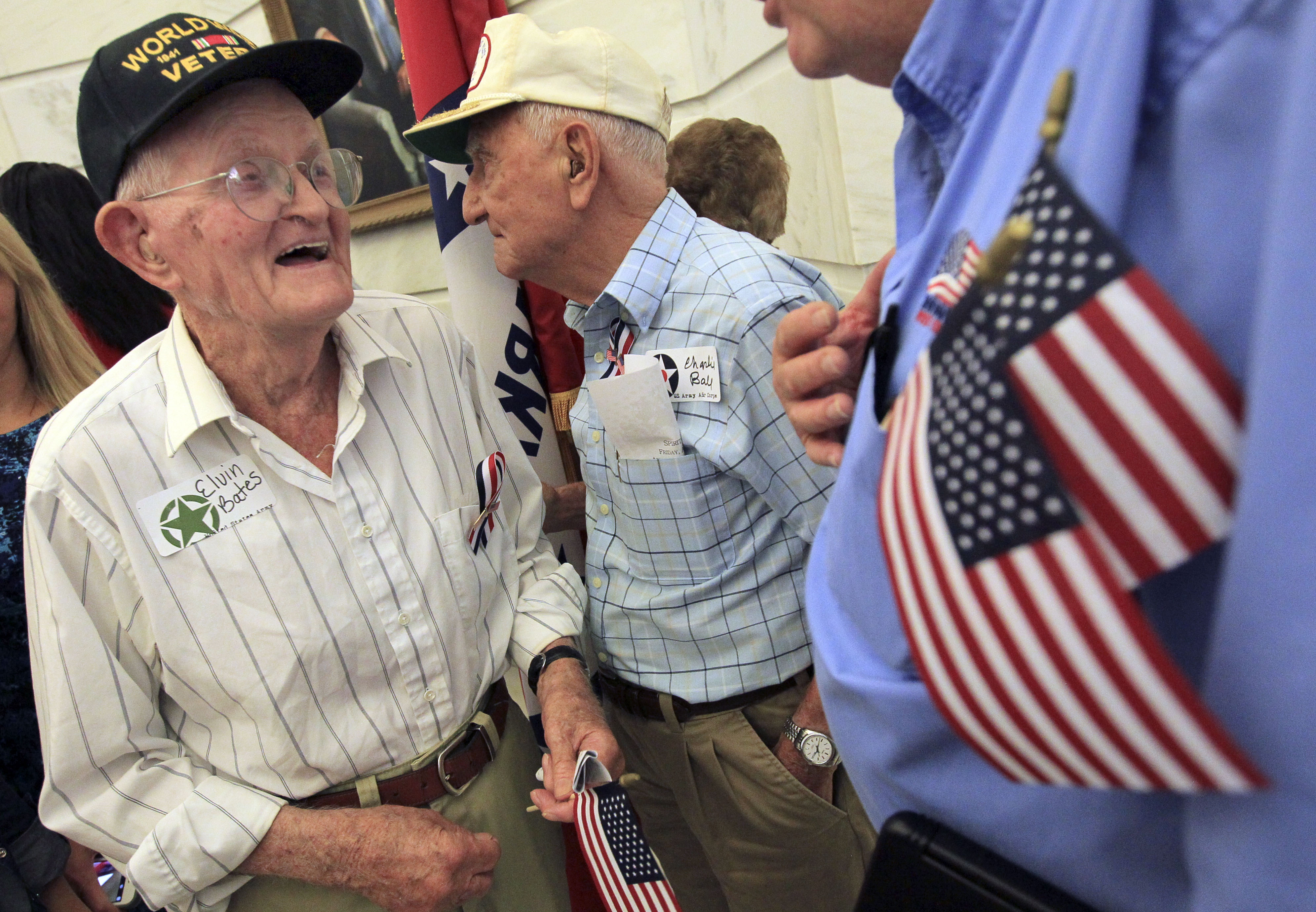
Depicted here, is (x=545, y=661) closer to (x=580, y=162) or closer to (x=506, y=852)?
(x=506, y=852)

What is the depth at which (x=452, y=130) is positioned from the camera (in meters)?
1.84

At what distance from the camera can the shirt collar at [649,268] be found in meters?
1.63

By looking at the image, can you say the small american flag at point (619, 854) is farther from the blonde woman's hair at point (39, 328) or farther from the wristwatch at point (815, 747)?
the blonde woman's hair at point (39, 328)

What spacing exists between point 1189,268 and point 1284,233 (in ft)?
→ 0.23

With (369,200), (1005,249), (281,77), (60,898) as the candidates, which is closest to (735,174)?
(281,77)

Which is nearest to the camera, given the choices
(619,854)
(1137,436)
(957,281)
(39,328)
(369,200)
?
(1137,436)

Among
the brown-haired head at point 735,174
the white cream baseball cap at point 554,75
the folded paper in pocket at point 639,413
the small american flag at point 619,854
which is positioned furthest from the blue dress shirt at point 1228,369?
the brown-haired head at point 735,174

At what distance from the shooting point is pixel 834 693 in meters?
0.70

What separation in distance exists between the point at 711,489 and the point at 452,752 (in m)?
0.68

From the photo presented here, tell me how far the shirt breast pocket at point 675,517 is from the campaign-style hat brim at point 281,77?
91 cm

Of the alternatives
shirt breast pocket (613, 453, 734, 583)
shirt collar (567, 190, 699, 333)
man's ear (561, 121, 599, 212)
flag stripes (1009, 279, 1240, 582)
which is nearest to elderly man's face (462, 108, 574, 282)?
man's ear (561, 121, 599, 212)

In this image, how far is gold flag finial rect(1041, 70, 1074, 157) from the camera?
0.46 m

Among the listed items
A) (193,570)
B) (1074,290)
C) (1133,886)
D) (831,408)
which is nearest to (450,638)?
(193,570)

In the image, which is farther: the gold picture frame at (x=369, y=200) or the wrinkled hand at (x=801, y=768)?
the gold picture frame at (x=369, y=200)
